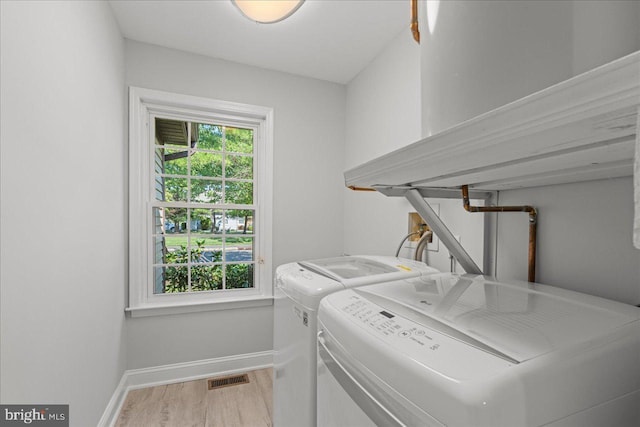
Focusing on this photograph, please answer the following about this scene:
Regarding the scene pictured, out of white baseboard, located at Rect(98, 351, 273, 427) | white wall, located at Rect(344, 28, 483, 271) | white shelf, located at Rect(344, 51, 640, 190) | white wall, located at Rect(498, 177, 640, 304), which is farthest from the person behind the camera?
white baseboard, located at Rect(98, 351, 273, 427)

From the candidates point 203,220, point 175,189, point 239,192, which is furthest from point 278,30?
point 203,220

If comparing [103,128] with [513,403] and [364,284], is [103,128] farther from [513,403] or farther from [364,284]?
[513,403]

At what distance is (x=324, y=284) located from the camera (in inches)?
49.4

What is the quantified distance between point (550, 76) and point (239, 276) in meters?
2.58

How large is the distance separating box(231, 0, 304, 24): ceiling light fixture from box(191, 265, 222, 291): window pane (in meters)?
1.95

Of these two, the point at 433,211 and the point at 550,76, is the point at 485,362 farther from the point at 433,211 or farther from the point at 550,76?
the point at 433,211

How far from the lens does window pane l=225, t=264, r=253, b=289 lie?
2.68m

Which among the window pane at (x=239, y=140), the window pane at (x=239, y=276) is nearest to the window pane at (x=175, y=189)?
the window pane at (x=239, y=140)

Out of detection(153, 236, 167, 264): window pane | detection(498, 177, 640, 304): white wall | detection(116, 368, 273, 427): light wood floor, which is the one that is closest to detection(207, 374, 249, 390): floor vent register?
detection(116, 368, 273, 427): light wood floor

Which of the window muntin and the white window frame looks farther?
the window muntin

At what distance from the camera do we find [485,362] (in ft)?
1.71

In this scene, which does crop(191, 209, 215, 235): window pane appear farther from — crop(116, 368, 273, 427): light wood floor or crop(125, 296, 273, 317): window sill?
crop(116, 368, 273, 427): light wood floor

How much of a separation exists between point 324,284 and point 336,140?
197 centimetres

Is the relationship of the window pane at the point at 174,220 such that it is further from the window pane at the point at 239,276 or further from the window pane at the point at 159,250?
the window pane at the point at 239,276
